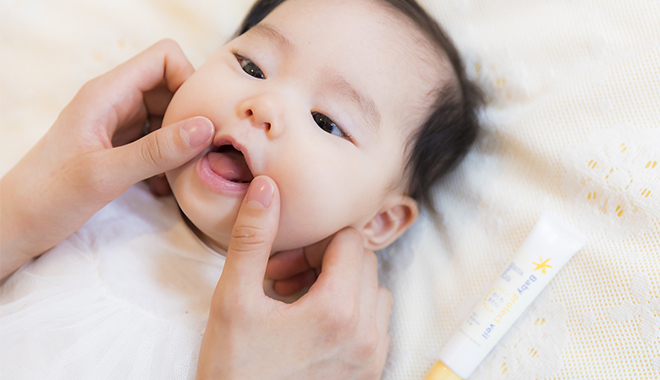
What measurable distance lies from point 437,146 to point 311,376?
24.5 inches

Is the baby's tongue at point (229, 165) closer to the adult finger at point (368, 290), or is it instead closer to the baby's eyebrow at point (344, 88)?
the baby's eyebrow at point (344, 88)

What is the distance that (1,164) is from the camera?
1.29 metres

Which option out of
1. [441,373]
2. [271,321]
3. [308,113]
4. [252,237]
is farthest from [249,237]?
[441,373]

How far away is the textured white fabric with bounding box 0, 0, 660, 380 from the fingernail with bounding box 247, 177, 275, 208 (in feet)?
1.77

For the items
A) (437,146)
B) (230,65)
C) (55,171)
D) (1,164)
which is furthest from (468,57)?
(1,164)

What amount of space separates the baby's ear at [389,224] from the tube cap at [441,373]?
32 cm

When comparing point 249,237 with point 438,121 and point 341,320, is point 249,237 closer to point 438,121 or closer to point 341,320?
point 341,320

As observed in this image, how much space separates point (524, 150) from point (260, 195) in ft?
2.24

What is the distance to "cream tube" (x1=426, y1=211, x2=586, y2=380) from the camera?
0.98 m

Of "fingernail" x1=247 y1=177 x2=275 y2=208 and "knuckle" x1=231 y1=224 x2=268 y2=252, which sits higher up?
"fingernail" x1=247 y1=177 x2=275 y2=208

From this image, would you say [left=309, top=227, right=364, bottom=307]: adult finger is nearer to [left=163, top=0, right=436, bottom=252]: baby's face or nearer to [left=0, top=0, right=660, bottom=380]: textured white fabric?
[left=163, top=0, right=436, bottom=252]: baby's face

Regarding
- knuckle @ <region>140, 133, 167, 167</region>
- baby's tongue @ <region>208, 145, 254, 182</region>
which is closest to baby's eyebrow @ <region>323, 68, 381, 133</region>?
baby's tongue @ <region>208, 145, 254, 182</region>

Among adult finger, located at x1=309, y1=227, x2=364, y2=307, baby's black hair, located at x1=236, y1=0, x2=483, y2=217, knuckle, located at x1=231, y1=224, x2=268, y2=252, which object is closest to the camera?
knuckle, located at x1=231, y1=224, x2=268, y2=252

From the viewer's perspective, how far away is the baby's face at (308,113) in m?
0.88
